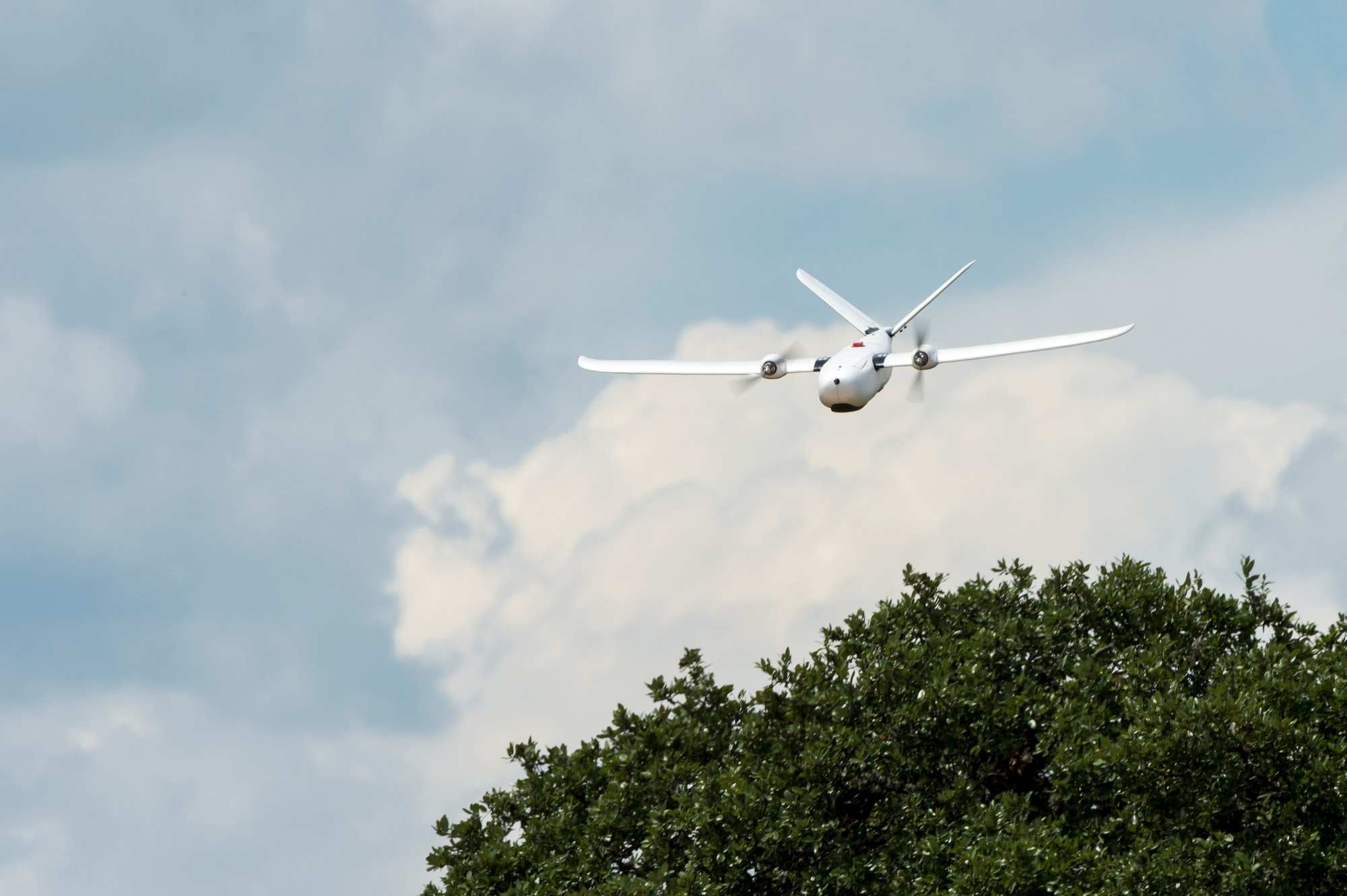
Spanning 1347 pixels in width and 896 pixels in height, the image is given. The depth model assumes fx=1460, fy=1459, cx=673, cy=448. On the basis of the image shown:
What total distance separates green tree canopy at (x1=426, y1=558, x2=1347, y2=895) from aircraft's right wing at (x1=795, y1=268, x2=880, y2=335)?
14.3m

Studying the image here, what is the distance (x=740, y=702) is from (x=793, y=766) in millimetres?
4330

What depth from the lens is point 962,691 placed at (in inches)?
874

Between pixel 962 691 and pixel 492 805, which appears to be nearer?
pixel 962 691

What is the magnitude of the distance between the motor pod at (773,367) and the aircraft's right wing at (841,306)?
4.07 m

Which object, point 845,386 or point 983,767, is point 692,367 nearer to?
point 845,386

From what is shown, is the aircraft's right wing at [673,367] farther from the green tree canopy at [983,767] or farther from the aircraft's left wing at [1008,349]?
the green tree canopy at [983,767]

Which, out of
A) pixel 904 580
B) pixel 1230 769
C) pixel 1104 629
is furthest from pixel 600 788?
pixel 1230 769

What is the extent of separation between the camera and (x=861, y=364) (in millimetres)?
31984

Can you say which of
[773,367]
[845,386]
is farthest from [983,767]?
[773,367]

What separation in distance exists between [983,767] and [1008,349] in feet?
45.2

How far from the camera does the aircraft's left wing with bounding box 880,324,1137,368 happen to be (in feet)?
109

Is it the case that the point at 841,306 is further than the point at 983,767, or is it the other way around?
the point at 841,306

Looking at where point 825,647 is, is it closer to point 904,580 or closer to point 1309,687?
point 904,580

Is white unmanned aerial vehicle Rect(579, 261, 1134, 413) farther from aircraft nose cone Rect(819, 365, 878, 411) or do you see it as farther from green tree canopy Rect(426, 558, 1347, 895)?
green tree canopy Rect(426, 558, 1347, 895)
